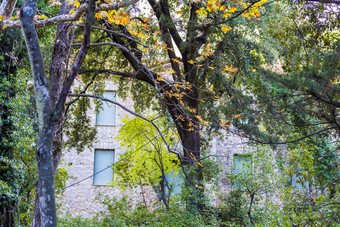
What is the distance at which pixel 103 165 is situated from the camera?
59.5ft

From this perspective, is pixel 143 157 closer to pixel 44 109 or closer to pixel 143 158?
pixel 143 158

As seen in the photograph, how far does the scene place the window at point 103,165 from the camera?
18.0 meters

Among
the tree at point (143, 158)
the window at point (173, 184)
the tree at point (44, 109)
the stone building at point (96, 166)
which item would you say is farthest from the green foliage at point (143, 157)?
the tree at point (44, 109)

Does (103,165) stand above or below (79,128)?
below

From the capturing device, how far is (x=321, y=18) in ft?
22.3

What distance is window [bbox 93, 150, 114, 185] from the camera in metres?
18.0

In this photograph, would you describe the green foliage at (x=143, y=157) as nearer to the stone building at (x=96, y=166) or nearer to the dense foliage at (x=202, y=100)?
the dense foliage at (x=202, y=100)

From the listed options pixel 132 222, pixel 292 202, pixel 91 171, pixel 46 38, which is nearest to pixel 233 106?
pixel 292 202

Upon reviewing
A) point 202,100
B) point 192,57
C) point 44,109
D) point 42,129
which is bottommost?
point 42,129

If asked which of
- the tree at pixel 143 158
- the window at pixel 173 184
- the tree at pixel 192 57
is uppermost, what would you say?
the tree at pixel 192 57

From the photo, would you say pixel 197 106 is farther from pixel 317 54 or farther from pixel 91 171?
pixel 91 171

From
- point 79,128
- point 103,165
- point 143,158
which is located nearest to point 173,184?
point 143,158

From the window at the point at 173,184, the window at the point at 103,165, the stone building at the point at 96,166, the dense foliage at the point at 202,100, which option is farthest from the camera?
the window at the point at 103,165

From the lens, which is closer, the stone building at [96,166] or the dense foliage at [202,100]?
the dense foliage at [202,100]
